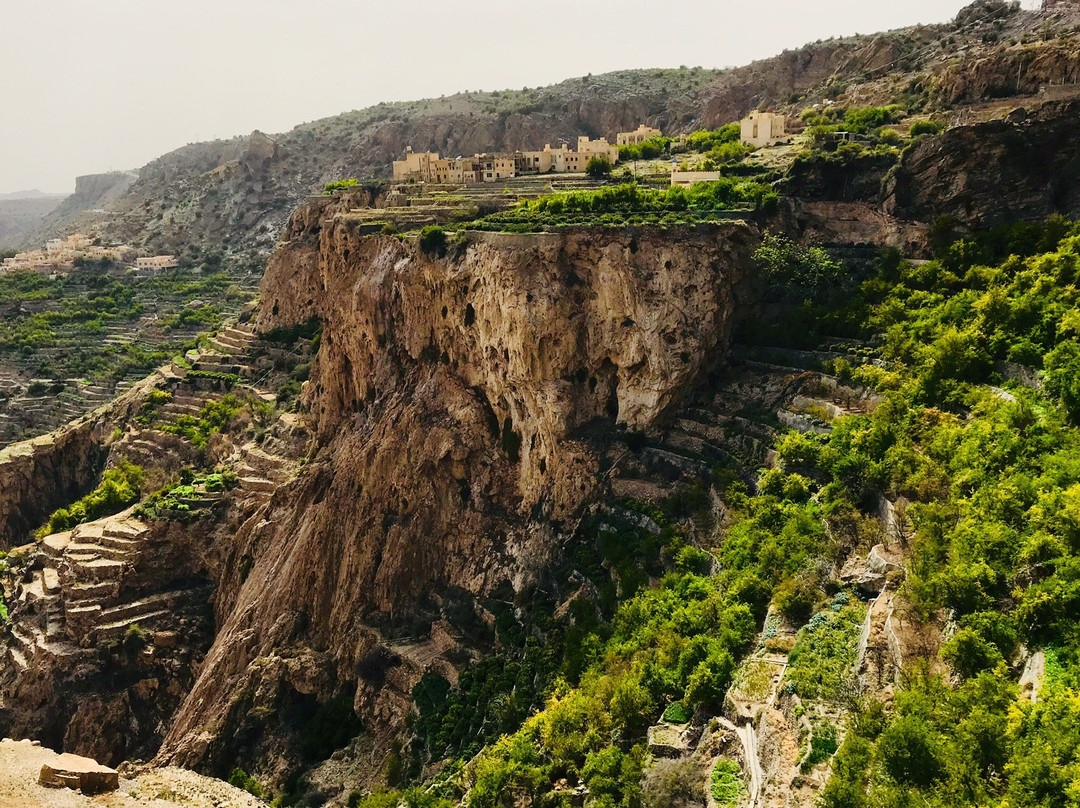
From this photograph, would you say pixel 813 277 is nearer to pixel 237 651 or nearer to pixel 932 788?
pixel 932 788

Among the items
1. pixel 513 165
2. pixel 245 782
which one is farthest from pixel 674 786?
pixel 513 165

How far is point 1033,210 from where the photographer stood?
28.1 metres

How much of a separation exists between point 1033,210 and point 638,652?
21.8 meters

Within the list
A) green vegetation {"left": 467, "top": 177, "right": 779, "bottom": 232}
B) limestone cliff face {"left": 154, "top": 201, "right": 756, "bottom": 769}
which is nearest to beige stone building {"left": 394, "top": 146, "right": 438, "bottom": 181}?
limestone cliff face {"left": 154, "top": 201, "right": 756, "bottom": 769}

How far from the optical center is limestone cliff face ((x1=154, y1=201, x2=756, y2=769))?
30203mm

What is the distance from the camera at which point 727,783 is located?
48.5 feet

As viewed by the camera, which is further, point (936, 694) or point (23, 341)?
point (23, 341)

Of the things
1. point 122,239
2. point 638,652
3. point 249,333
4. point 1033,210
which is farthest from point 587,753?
point 122,239

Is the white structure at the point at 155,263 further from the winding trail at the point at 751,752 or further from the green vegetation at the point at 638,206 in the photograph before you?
the winding trail at the point at 751,752

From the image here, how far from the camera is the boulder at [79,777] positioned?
76.5 ft

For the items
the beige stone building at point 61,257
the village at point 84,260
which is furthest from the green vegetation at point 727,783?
the beige stone building at point 61,257

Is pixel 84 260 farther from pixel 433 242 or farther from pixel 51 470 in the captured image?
pixel 433 242

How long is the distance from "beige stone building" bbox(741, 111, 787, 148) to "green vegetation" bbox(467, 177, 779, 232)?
11341 mm

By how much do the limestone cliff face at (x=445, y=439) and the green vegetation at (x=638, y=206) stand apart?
149 cm
